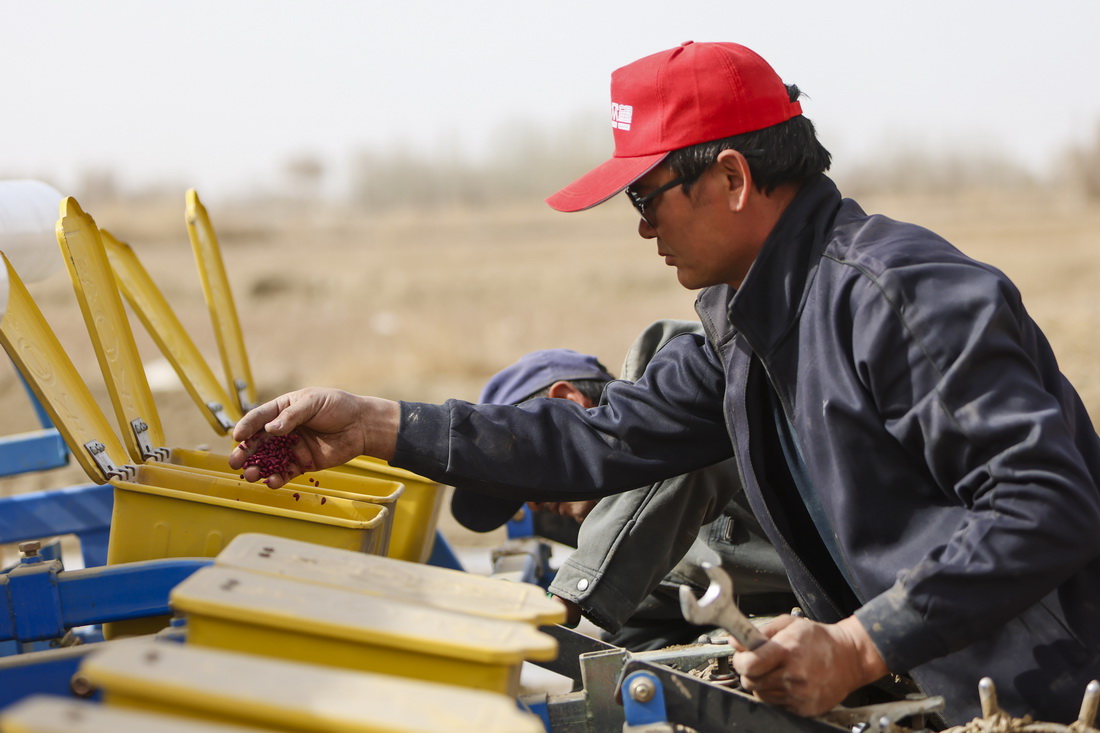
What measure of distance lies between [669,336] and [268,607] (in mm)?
1722

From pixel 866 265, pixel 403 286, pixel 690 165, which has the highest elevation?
pixel 690 165

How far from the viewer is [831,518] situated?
1.86 metres

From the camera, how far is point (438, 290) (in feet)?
70.2

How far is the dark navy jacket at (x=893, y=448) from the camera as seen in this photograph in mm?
1580

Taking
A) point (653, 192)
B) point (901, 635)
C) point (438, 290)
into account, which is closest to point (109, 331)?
point (653, 192)

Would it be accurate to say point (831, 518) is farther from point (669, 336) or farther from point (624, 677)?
point (669, 336)

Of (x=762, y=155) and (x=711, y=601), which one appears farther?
(x=762, y=155)

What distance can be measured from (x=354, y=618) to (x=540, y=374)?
5.56 ft

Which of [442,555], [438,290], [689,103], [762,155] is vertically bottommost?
[438,290]

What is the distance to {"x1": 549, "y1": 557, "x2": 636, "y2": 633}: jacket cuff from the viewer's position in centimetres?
241

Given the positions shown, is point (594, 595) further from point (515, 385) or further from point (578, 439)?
point (515, 385)

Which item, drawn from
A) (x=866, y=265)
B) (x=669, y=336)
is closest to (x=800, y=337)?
(x=866, y=265)

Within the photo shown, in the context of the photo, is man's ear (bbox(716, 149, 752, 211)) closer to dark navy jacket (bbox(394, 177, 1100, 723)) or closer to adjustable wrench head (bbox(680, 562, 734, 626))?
dark navy jacket (bbox(394, 177, 1100, 723))

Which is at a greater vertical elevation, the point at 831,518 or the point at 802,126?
the point at 802,126
